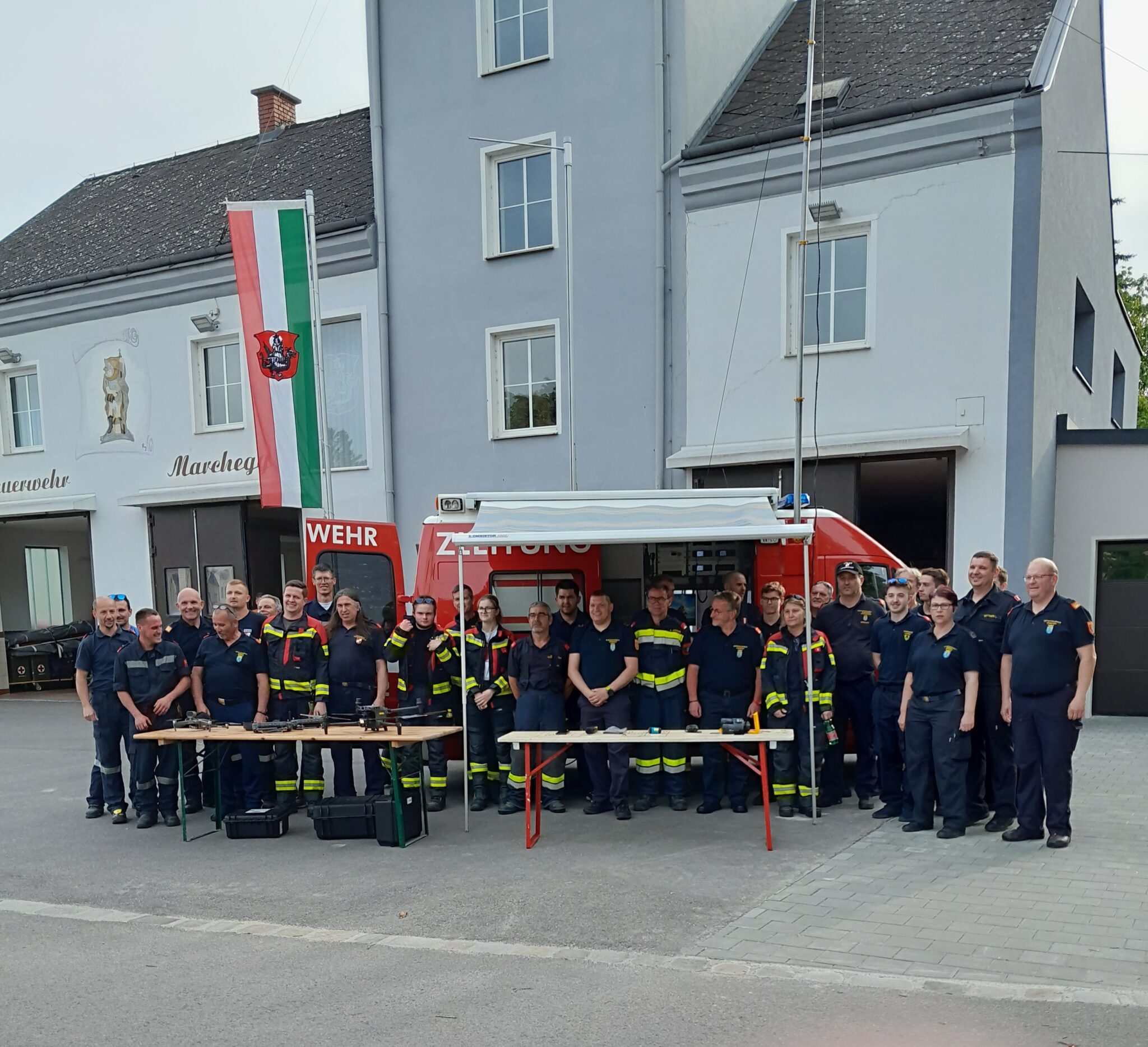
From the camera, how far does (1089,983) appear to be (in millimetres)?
4602

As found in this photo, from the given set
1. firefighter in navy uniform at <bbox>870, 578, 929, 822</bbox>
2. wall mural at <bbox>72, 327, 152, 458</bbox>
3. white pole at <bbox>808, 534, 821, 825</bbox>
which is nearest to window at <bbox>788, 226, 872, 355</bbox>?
firefighter in navy uniform at <bbox>870, 578, 929, 822</bbox>

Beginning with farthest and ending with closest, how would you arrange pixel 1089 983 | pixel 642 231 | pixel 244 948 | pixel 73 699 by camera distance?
1. pixel 73 699
2. pixel 642 231
3. pixel 244 948
4. pixel 1089 983

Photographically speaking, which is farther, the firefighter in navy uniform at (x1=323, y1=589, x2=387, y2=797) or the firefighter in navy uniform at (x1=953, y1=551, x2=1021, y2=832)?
the firefighter in navy uniform at (x1=323, y1=589, x2=387, y2=797)

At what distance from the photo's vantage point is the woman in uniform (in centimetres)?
705

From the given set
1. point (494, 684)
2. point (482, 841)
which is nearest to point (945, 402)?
point (494, 684)

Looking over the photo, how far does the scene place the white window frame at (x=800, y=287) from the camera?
12562mm

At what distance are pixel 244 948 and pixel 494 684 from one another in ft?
10.8

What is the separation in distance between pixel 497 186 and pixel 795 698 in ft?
33.6

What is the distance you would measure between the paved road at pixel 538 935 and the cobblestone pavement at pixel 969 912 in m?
0.03

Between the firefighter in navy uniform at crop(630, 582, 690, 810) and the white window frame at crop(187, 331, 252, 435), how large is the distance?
11266mm

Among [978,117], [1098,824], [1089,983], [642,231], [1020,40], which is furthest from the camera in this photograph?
[642,231]

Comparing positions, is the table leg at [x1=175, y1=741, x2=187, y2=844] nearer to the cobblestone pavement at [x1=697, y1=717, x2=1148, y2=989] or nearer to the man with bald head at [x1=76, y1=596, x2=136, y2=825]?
the man with bald head at [x1=76, y1=596, x2=136, y2=825]

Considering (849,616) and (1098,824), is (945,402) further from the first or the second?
(1098,824)

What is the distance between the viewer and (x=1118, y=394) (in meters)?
21.5
